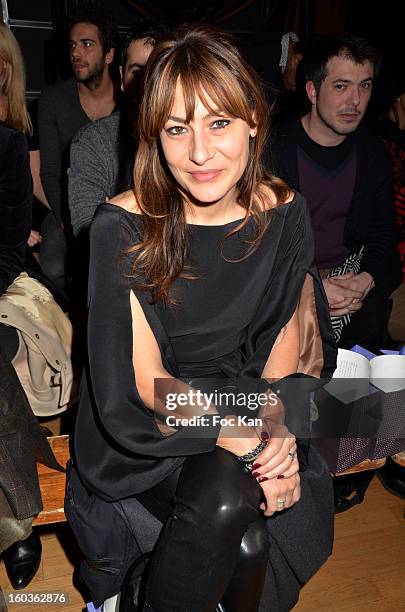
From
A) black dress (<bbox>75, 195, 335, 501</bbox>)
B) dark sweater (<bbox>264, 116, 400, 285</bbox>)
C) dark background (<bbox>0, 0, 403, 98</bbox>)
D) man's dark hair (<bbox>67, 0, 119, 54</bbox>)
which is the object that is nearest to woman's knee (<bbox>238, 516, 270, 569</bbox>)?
black dress (<bbox>75, 195, 335, 501</bbox>)

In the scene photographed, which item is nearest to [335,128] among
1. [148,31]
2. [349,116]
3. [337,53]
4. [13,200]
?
[349,116]

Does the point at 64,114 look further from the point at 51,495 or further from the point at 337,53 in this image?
→ the point at 51,495

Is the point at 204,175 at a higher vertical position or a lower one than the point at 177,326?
higher

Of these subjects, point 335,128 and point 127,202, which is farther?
point 335,128

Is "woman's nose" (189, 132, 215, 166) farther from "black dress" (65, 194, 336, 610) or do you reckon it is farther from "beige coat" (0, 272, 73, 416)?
"beige coat" (0, 272, 73, 416)

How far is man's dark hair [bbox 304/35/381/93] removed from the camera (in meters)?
2.50

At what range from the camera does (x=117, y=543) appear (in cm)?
155

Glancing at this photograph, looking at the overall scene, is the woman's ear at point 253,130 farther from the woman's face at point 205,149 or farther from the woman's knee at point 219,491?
the woman's knee at point 219,491

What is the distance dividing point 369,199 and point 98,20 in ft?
5.76

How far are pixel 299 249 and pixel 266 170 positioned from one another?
230 mm

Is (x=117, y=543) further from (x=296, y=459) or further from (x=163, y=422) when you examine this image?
(x=296, y=459)

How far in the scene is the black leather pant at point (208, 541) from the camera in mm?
1304

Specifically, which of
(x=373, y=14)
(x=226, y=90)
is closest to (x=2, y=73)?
(x=226, y=90)

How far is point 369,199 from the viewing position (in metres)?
2.56
